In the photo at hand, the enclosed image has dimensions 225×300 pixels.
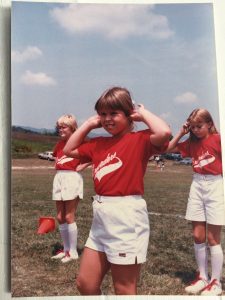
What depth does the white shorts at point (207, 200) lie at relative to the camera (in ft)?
5.30

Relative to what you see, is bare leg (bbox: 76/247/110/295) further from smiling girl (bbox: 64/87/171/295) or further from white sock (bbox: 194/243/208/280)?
white sock (bbox: 194/243/208/280)

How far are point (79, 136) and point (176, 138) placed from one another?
35cm

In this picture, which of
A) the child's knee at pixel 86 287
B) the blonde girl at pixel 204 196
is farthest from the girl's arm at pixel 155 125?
the child's knee at pixel 86 287

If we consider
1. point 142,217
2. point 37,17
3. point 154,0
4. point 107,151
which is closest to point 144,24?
point 154,0

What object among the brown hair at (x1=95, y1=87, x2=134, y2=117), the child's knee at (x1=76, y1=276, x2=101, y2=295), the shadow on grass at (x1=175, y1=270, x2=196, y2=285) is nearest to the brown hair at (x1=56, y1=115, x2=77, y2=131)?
the brown hair at (x1=95, y1=87, x2=134, y2=117)

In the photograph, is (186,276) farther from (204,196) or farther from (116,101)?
(116,101)

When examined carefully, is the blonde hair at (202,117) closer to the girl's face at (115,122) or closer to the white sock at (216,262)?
the girl's face at (115,122)

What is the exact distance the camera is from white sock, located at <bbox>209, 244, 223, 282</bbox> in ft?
5.24

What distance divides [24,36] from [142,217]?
796 millimetres

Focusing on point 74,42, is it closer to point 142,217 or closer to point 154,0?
point 154,0

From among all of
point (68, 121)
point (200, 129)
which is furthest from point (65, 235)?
point (200, 129)

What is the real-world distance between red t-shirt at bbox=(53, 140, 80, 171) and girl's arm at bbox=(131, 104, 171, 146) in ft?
0.94

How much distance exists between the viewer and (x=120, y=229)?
1506 millimetres

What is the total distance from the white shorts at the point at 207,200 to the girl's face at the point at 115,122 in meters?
0.32
